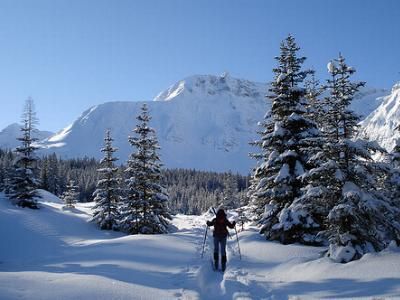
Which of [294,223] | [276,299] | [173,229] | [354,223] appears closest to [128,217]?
[173,229]

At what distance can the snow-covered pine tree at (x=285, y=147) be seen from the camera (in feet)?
62.8

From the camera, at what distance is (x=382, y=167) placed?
43.5ft

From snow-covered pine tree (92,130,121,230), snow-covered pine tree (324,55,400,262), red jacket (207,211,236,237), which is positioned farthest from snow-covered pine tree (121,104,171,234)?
snow-covered pine tree (324,55,400,262)

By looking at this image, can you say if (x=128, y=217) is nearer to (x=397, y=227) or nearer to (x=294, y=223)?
(x=294, y=223)

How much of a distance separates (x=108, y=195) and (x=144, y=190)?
24.7 ft

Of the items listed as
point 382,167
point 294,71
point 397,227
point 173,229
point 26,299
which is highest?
point 294,71

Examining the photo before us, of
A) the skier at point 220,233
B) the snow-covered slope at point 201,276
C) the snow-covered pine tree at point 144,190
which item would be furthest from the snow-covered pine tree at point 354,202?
the snow-covered pine tree at point 144,190

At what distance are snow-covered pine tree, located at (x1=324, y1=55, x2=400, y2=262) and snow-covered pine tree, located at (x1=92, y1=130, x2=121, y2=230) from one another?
87.9ft

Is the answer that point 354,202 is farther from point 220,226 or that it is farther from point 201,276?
point 201,276

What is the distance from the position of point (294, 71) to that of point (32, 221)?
25.8 m

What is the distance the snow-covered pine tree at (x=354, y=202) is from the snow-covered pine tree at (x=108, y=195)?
26.8m

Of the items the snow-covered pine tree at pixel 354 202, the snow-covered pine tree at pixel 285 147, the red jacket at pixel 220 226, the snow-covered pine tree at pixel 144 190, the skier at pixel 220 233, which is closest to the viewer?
the snow-covered pine tree at pixel 354 202

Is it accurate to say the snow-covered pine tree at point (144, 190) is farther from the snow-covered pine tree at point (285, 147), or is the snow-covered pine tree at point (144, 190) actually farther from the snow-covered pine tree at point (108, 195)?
the snow-covered pine tree at point (285, 147)

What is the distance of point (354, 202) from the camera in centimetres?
1273
